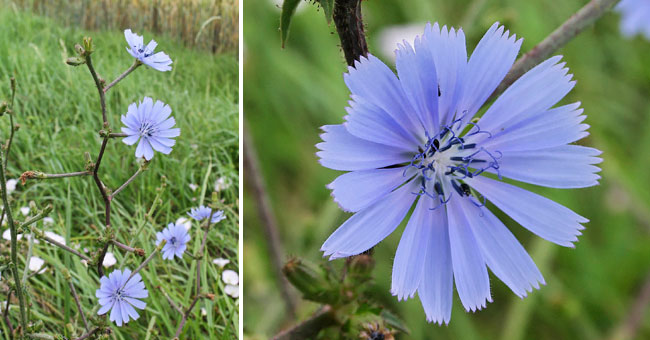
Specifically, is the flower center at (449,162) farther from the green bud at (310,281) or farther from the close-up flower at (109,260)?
the close-up flower at (109,260)

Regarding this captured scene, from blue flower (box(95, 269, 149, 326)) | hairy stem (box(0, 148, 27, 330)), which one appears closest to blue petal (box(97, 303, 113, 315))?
blue flower (box(95, 269, 149, 326))

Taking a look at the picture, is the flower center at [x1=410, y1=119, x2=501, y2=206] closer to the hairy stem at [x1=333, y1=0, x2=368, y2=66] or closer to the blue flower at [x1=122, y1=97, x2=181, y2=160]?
the hairy stem at [x1=333, y1=0, x2=368, y2=66]

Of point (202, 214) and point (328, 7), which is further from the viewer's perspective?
point (202, 214)

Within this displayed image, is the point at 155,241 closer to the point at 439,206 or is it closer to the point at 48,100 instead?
the point at 48,100

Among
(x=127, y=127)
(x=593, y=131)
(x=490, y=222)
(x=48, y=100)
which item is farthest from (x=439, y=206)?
(x=593, y=131)

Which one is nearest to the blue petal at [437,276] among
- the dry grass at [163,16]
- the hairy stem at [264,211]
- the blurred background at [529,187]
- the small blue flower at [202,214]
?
the small blue flower at [202,214]

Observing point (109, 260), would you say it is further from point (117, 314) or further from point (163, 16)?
point (163, 16)

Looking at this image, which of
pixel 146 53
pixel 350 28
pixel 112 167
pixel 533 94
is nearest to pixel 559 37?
pixel 533 94
